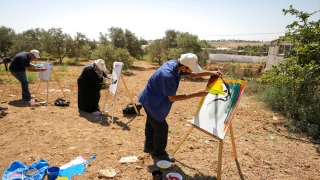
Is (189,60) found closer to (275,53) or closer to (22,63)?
(22,63)

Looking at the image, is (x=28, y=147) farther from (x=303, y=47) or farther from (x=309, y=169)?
(x=303, y=47)

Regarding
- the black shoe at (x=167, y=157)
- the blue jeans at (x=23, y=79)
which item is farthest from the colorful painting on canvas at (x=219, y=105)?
the blue jeans at (x=23, y=79)

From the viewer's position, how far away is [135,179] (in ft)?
9.71

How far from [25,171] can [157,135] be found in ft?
6.46

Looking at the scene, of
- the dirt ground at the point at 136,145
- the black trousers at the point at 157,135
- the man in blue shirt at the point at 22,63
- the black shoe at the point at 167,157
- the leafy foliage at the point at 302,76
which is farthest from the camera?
the man in blue shirt at the point at 22,63

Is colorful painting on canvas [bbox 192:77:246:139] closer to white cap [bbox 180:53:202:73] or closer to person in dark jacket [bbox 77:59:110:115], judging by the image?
white cap [bbox 180:53:202:73]

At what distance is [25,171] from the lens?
9.60ft

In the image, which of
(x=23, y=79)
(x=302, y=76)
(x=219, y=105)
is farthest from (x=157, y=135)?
(x=23, y=79)

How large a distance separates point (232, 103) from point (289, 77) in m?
2.92

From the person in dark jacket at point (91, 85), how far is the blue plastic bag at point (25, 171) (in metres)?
2.48

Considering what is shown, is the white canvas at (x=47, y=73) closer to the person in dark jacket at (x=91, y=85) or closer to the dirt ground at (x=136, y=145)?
the dirt ground at (x=136, y=145)

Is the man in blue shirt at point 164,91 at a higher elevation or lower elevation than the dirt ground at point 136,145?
higher

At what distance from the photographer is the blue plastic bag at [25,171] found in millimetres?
2777

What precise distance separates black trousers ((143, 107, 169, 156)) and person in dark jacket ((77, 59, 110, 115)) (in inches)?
86.7
